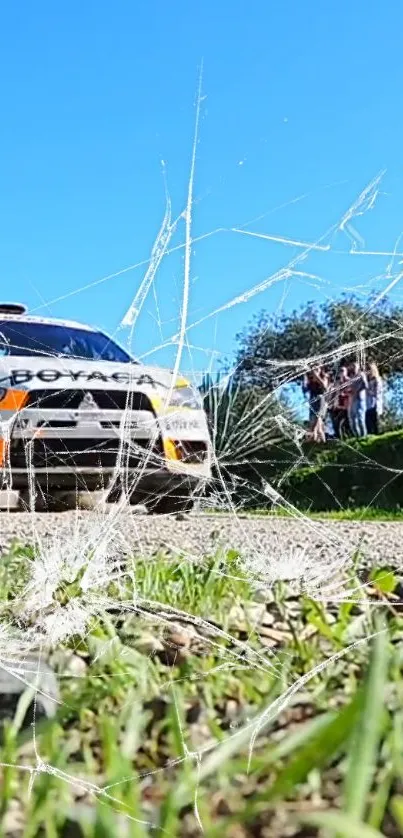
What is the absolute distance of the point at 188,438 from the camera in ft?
1.12

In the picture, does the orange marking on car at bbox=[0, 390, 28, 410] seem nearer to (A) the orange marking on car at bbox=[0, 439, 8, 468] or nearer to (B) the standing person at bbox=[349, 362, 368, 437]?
(A) the orange marking on car at bbox=[0, 439, 8, 468]

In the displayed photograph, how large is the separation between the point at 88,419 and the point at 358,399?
0.34 feet

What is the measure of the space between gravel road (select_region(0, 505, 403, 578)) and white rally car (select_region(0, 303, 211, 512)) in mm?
21

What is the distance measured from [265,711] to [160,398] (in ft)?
0.43

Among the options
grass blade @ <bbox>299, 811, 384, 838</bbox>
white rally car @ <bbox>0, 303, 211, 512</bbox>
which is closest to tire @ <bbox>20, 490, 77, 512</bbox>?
white rally car @ <bbox>0, 303, 211, 512</bbox>

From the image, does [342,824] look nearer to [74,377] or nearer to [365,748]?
[365,748]

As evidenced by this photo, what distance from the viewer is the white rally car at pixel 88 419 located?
1.12 feet

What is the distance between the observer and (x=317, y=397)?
31 cm

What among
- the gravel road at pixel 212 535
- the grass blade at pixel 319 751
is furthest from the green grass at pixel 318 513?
the grass blade at pixel 319 751

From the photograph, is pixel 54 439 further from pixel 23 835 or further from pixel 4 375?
pixel 23 835

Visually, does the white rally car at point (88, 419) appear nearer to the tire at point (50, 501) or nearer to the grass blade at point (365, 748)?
the tire at point (50, 501)

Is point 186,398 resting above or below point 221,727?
above

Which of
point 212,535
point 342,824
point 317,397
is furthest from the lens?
point 212,535

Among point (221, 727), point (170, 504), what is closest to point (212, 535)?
point (170, 504)
